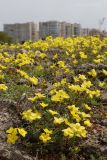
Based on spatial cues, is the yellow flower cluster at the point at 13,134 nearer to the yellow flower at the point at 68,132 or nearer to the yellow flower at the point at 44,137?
the yellow flower at the point at 44,137

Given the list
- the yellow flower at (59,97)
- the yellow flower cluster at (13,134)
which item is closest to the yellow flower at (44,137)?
the yellow flower cluster at (13,134)

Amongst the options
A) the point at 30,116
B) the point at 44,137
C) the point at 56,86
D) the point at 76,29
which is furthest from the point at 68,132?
the point at 76,29

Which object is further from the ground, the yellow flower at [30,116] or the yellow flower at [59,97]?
the yellow flower at [59,97]

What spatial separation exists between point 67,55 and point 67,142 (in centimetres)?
542

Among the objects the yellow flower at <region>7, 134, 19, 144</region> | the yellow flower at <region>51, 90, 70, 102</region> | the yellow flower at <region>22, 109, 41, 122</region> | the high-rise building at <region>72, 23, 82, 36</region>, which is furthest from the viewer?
the high-rise building at <region>72, 23, 82, 36</region>

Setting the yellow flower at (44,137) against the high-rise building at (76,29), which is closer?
the yellow flower at (44,137)

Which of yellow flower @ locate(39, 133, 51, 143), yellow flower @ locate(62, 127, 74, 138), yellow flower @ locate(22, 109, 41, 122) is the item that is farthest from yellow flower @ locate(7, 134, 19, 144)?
yellow flower @ locate(62, 127, 74, 138)

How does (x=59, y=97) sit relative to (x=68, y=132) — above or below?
above

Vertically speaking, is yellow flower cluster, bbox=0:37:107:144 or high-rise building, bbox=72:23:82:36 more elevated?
yellow flower cluster, bbox=0:37:107:144

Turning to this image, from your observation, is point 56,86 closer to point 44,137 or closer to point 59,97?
point 59,97

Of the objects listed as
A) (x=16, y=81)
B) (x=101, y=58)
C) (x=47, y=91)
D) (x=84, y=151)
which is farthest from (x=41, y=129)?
(x=101, y=58)

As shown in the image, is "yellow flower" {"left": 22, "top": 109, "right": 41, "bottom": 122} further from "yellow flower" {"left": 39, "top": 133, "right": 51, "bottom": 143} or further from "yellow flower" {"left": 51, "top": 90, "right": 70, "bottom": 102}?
"yellow flower" {"left": 51, "top": 90, "right": 70, "bottom": 102}

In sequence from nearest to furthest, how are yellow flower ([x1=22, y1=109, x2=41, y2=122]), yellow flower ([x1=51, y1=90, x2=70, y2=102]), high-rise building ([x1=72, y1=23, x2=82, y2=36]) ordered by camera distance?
yellow flower ([x1=22, y1=109, x2=41, y2=122]) → yellow flower ([x1=51, y1=90, x2=70, y2=102]) → high-rise building ([x1=72, y1=23, x2=82, y2=36])

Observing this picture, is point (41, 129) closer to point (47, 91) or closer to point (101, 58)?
point (47, 91)
